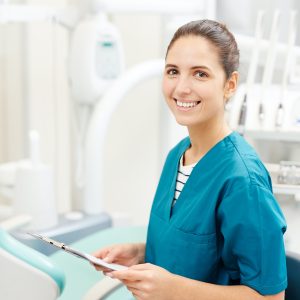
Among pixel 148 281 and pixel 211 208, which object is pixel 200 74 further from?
pixel 148 281

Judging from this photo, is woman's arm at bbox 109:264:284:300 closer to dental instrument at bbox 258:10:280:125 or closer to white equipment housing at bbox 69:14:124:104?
dental instrument at bbox 258:10:280:125

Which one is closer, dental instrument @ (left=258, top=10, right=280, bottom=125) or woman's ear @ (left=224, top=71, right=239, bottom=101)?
woman's ear @ (left=224, top=71, right=239, bottom=101)

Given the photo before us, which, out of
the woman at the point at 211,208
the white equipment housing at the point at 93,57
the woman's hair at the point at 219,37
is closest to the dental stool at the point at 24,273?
the woman at the point at 211,208

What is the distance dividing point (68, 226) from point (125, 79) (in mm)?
510

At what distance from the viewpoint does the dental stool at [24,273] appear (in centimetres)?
86

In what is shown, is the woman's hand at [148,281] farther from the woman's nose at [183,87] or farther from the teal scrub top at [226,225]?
the woman's nose at [183,87]

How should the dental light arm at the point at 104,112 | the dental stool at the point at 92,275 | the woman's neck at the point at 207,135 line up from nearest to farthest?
the woman's neck at the point at 207,135 < the dental stool at the point at 92,275 < the dental light arm at the point at 104,112

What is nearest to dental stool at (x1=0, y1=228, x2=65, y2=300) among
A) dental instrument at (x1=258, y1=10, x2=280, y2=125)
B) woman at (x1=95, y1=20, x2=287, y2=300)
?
woman at (x1=95, y1=20, x2=287, y2=300)

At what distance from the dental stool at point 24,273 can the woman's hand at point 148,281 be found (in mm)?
111

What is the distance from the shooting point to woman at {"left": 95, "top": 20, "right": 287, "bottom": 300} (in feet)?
2.73

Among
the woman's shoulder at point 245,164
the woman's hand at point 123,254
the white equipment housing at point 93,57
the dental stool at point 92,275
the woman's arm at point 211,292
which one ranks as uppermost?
the white equipment housing at point 93,57

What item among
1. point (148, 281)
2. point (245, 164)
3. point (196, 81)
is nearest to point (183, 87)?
point (196, 81)

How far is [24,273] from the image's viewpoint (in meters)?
0.86

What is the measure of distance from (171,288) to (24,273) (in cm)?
24
